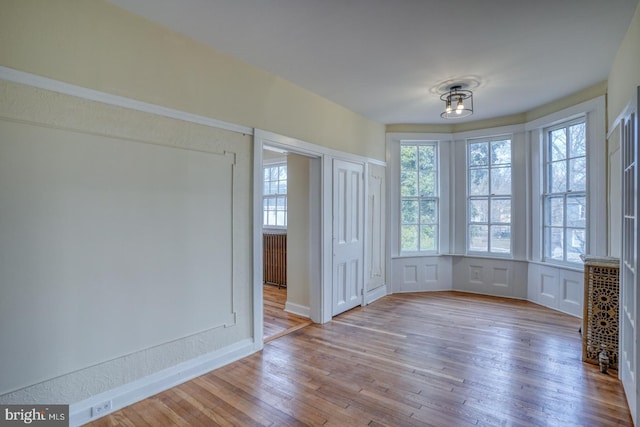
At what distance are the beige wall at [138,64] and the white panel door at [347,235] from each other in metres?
0.97

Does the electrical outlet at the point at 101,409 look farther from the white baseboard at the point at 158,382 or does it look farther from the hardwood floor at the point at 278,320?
the hardwood floor at the point at 278,320

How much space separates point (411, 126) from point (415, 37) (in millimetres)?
2853

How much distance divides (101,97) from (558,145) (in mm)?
5244

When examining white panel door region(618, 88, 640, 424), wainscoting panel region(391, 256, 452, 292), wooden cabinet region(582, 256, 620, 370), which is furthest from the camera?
wainscoting panel region(391, 256, 452, 292)

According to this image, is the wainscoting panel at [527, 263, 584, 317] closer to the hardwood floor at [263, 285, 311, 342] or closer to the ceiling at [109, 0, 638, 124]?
the ceiling at [109, 0, 638, 124]

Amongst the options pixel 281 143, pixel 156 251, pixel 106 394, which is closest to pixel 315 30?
pixel 281 143

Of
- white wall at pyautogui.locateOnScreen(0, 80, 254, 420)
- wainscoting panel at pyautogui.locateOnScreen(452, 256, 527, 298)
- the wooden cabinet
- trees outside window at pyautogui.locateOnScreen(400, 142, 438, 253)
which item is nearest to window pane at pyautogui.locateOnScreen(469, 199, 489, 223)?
trees outside window at pyautogui.locateOnScreen(400, 142, 438, 253)

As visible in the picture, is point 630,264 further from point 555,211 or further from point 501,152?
point 501,152

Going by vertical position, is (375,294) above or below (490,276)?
below

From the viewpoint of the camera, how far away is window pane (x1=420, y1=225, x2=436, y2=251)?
5465mm

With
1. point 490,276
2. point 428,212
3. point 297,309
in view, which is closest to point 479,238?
point 490,276

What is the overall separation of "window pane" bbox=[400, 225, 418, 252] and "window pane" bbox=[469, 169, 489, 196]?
1100 millimetres

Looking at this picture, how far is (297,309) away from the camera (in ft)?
14.1

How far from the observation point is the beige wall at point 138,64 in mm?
1874
